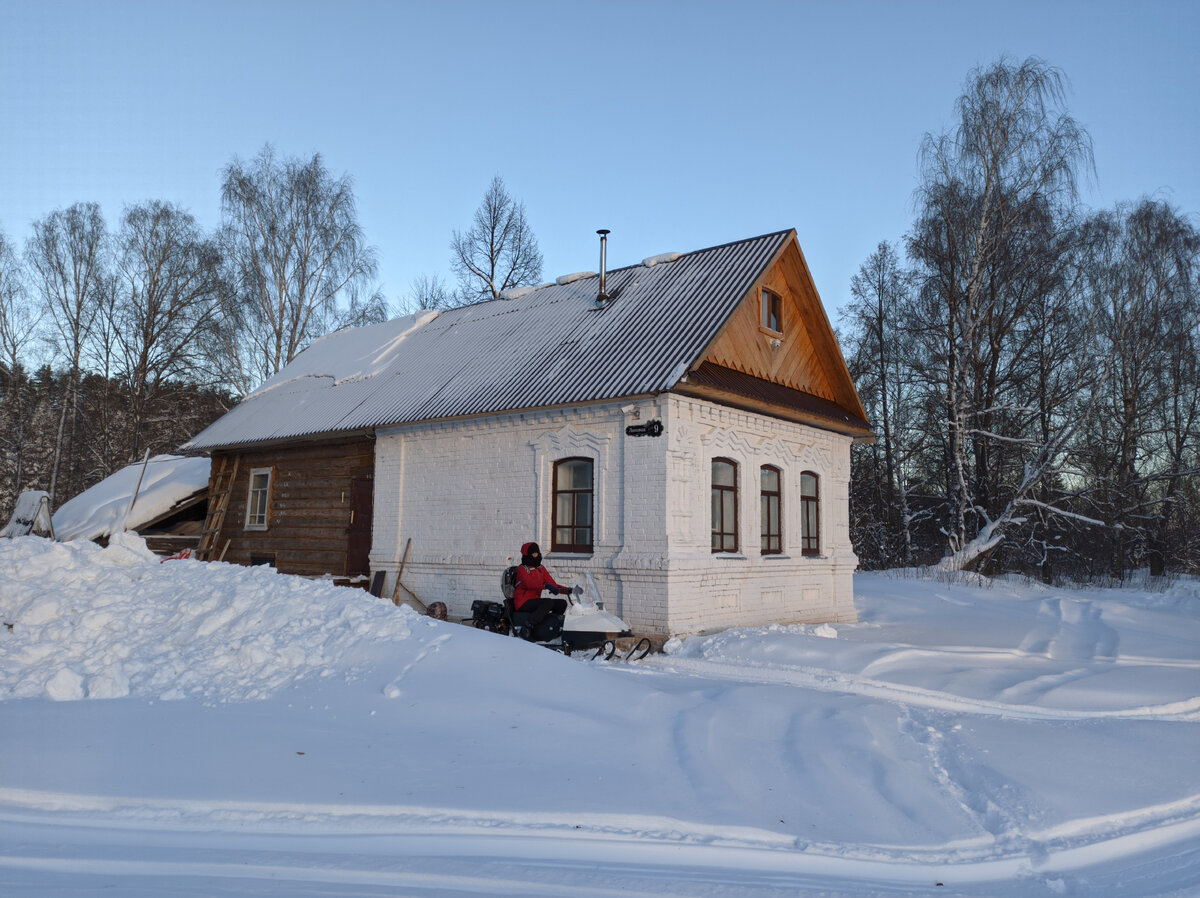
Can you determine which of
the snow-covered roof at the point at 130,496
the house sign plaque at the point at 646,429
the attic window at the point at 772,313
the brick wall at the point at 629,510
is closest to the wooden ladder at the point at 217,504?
the snow-covered roof at the point at 130,496

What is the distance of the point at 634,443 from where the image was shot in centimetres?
1265

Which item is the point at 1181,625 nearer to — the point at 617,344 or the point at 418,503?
the point at 617,344

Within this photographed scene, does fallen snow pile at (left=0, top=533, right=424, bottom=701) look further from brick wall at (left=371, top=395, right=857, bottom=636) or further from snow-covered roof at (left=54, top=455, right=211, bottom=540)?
snow-covered roof at (left=54, top=455, right=211, bottom=540)

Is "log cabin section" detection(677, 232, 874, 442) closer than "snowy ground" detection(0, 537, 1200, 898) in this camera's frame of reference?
No

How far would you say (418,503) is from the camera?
15625 mm

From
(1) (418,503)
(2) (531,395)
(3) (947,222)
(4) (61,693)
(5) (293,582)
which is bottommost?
(4) (61,693)

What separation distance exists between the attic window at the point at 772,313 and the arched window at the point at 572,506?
13.7ft

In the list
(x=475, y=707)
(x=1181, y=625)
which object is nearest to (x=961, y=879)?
(x=475, y=707)

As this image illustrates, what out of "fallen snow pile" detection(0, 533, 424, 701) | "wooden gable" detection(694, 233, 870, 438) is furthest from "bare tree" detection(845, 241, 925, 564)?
"fallen snow pile" detection(0, 533, 424, 701)

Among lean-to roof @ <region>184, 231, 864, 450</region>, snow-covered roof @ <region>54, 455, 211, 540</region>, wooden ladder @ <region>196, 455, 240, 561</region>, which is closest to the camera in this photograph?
lean-to roof @ <region>184, 231, 864, 450</region>

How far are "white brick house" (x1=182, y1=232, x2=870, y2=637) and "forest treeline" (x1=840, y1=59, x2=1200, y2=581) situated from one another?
30.5 ft

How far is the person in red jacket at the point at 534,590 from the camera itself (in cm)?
1045

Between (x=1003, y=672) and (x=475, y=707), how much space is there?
690 cm

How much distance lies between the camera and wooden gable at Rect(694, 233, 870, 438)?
13.9 meters
